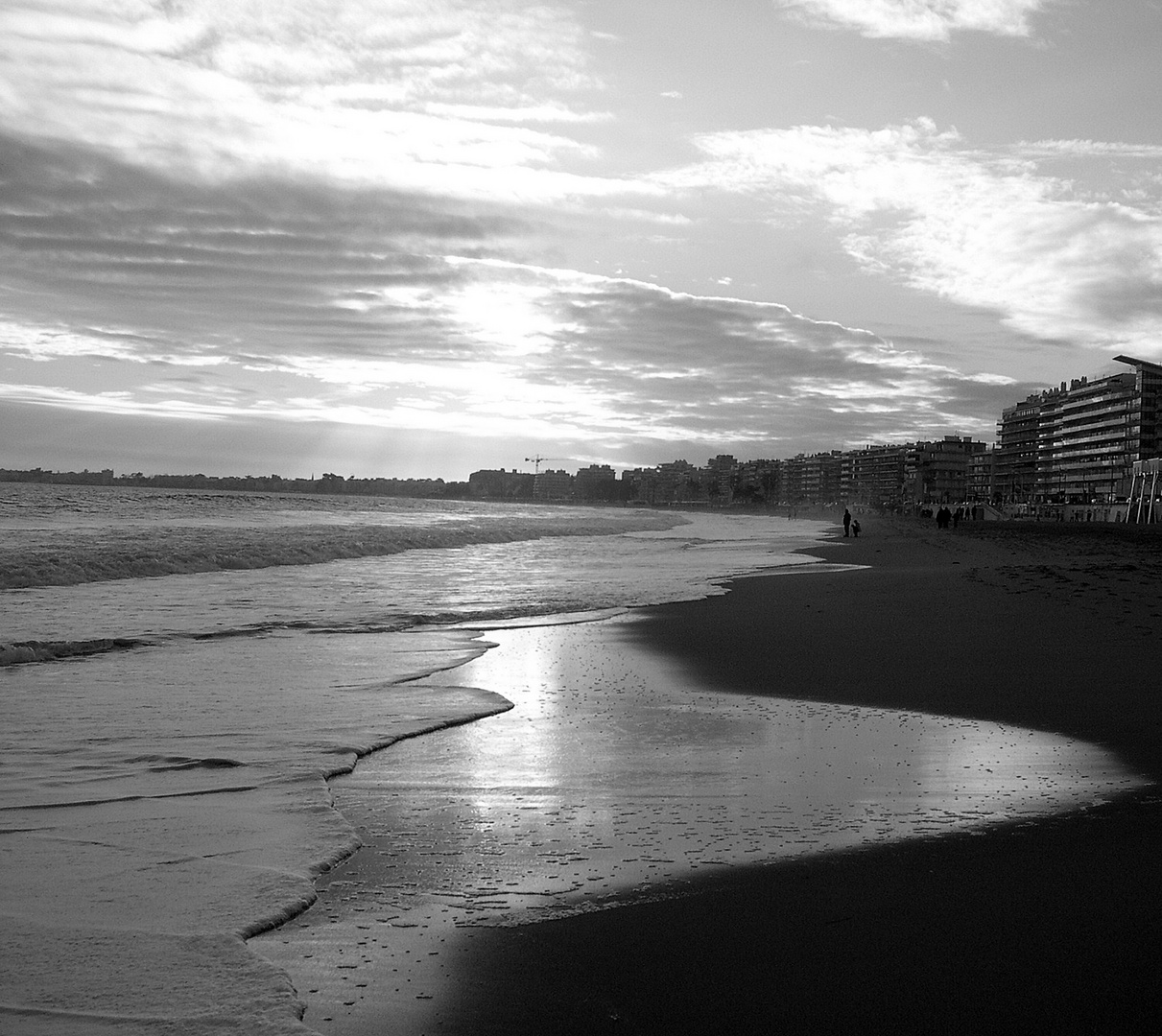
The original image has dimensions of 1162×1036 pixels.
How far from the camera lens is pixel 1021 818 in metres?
4.66

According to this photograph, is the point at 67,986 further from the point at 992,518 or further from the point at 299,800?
the point at 992,518

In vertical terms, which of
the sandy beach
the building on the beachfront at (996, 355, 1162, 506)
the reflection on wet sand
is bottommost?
the reflection on wet sand

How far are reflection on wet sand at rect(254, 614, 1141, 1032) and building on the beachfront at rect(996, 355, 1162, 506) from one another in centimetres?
10774

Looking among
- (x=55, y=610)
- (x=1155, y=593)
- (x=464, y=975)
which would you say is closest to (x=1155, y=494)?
(x=1155, y=593)

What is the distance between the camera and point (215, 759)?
5.78 meters

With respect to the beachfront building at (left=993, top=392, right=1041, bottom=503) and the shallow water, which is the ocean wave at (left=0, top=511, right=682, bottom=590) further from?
the beachfront building at (left=993, top=392, right=1041, bottom=503)

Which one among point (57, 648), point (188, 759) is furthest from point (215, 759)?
point (57, 648)

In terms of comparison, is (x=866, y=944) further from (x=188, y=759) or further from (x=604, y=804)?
(x=188, y=759)

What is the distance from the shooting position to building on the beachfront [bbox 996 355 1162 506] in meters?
122

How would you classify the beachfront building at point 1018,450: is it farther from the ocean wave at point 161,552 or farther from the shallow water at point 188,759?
the shallow water at point 188,759

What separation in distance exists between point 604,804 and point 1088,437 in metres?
148

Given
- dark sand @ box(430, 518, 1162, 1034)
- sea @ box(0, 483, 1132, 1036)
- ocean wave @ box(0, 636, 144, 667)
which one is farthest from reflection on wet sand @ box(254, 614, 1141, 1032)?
ocean wave @ box(0, 636, 144, 667)

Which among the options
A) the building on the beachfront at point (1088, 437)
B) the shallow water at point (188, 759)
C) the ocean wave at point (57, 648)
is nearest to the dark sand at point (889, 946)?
the shallow water at point (188, 759)

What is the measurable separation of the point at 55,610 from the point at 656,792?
10.8 meters
